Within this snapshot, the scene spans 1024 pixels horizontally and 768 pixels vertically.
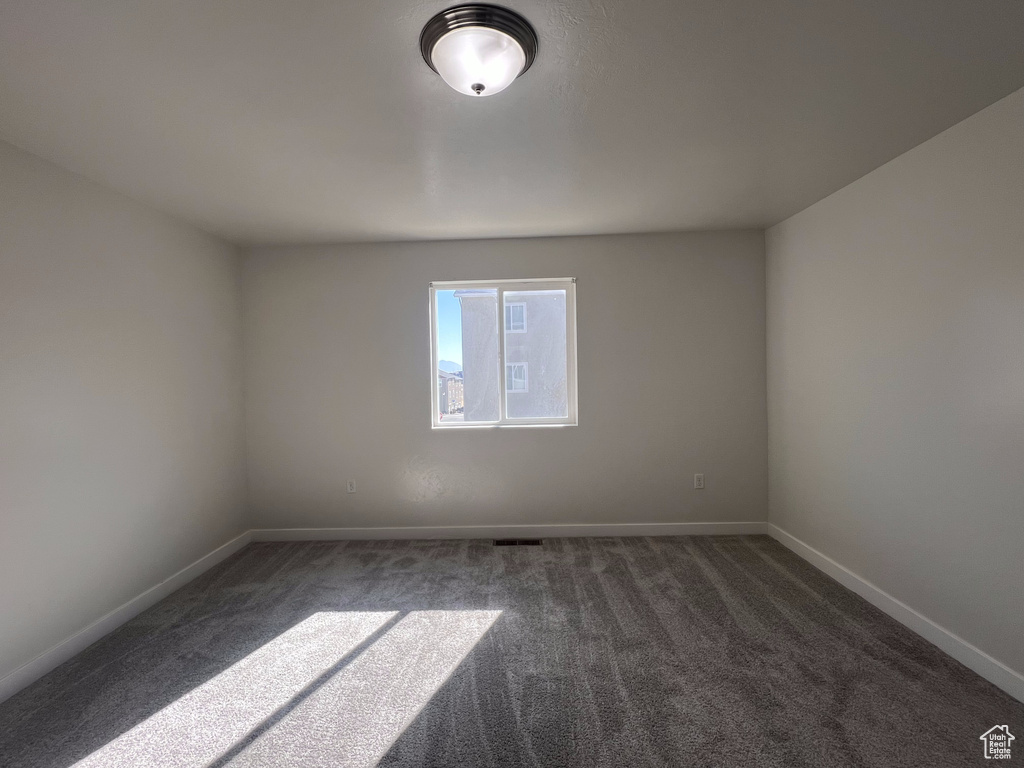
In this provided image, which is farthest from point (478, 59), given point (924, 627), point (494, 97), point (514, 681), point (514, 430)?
point (924, 627)

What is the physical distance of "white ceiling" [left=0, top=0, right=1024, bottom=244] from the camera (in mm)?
1493

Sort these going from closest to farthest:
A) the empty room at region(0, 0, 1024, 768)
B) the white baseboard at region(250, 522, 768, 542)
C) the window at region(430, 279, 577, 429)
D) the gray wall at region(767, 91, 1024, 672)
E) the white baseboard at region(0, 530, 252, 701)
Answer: the empty room at region(0, 0, 1024, 768) → the gray wall at region(767, 91, 1024, 672) → the white baseboard at region(0, 530, 252, 701) → the white baseboard at region(250, 522, 768, 542) → the window at region(430, 279, 577, 429)

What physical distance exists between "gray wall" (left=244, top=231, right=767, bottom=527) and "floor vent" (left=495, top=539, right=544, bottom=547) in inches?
6.5

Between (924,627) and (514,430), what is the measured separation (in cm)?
277

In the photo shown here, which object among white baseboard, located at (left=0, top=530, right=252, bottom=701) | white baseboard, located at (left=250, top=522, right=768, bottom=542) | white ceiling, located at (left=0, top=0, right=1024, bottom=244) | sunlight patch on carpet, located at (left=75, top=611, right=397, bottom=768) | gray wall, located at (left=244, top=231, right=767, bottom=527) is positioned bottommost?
sunlight patch on carpet, located at (left=75, top=611, right=397, bottom=768)

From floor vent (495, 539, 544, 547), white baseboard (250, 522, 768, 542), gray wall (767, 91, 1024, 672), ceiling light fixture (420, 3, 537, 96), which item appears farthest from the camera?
white baseboard (250, 522, 768, 542)

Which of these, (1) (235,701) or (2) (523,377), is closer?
(1) (235,701)

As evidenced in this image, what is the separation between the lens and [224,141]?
2232mm

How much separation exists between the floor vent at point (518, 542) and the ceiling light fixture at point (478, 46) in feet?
10.6

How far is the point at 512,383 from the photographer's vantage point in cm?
422

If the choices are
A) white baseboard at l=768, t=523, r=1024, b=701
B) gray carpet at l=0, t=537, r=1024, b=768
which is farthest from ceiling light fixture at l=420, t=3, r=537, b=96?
white baseboard at l=768, t=523, r=1024, b=701

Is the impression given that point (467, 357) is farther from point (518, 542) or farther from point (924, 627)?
point (924, 627)

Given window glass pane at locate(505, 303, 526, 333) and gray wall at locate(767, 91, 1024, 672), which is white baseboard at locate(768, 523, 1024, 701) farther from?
window glass pane at locate(505, 303, 526, 333)

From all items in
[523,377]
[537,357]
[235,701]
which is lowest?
[235,701]
